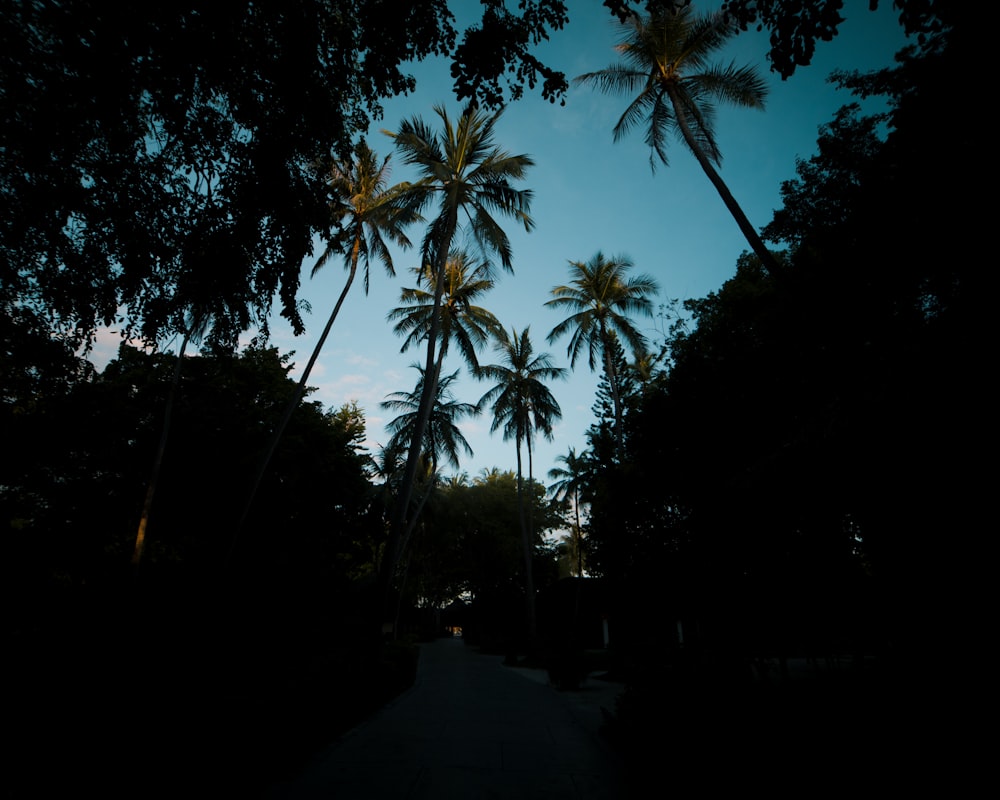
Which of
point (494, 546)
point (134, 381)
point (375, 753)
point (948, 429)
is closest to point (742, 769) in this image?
point (948, 429)

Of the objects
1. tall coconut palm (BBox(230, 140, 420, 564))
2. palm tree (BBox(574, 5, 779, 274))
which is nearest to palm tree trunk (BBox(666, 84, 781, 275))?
palm tree (BBox(574, 5, 779, 274))

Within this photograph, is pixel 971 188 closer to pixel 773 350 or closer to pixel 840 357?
pixel 840 357

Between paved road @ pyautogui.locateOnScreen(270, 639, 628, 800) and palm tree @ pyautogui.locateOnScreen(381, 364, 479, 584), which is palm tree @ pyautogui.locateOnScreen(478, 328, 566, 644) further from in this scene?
paved road @ pyautogui.locateOnScreen(270, 639, 628, 800)

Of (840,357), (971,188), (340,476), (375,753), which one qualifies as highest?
(340,476)

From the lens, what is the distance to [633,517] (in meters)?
12.8

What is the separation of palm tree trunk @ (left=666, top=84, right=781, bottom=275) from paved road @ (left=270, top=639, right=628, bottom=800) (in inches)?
329

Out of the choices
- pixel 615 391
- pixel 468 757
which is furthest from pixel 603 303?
pixel 468 757

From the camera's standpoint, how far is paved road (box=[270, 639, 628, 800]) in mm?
5205

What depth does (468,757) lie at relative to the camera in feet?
21.8

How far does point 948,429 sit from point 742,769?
11.6 ft

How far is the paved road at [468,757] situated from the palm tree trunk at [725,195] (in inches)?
329

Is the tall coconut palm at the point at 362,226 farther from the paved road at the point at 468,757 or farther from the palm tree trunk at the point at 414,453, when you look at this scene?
the paved road at the point at 468,757

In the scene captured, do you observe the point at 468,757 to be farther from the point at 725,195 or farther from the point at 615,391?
the point at 615,391

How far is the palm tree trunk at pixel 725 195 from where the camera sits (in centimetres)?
965
